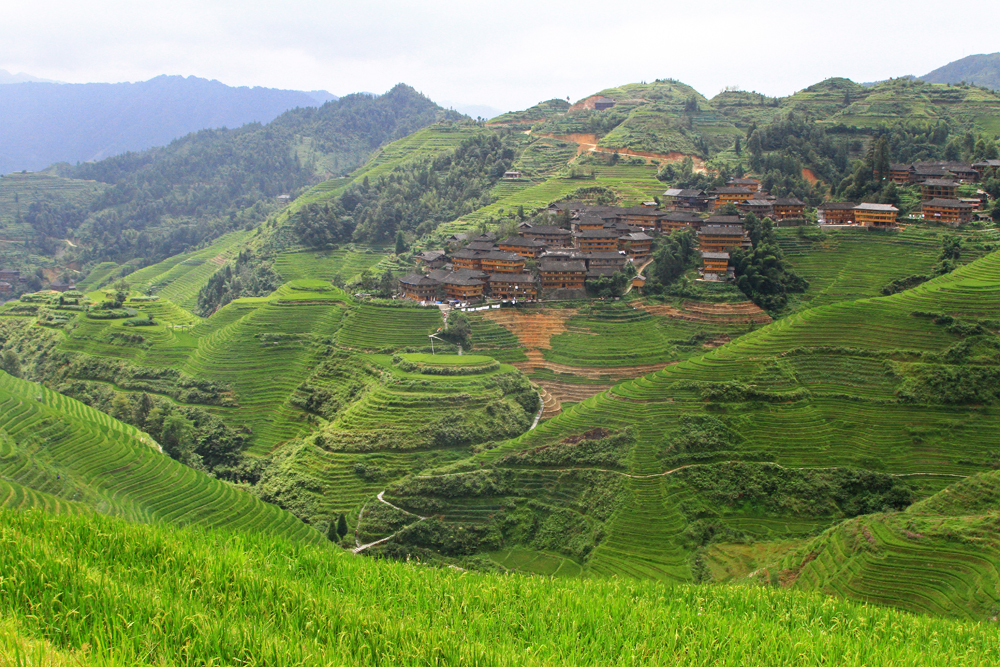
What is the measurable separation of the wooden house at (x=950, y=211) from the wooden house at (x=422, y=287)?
108 ft

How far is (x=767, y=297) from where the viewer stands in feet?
138

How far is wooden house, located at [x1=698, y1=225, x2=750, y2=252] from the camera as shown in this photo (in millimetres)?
45531

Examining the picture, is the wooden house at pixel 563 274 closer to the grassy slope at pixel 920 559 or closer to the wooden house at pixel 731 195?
the wooden house at pixel 731 195

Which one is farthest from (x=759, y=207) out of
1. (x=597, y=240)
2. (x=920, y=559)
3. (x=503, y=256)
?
(x=920, y=559)

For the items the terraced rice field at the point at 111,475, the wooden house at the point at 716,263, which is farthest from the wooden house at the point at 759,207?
the terraced rice field at the point at 111,475

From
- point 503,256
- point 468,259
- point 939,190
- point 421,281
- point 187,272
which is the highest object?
point 939,190

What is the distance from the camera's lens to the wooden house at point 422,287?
45.6m

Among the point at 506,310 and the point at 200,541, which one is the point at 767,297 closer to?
the point at 506,310

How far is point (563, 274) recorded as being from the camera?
44781mm

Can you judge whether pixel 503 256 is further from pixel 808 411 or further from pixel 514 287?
pixel 808 411

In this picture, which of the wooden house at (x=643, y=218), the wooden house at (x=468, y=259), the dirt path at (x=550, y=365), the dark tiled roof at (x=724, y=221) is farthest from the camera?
the wooden house at (x=643, y=218)

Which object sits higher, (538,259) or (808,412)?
→ (538,259)

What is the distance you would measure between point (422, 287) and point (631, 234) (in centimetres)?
1508

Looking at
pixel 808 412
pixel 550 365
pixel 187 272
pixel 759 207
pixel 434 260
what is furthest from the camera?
pixel 187 272
